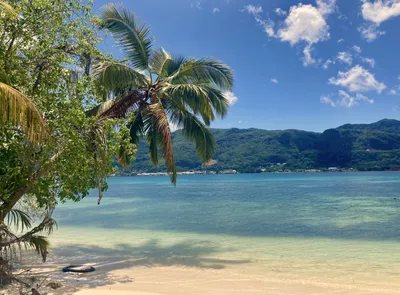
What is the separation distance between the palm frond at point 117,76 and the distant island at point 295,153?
4264 inches

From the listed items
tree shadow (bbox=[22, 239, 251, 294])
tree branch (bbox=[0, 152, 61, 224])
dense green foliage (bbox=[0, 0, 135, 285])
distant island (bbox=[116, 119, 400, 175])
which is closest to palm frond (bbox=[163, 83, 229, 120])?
dense green foliage (bbox=[0, 0, 135, 285])

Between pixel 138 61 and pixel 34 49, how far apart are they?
507 centimetres

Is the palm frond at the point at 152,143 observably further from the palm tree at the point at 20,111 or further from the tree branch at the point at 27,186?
→ the palm tree at the point at 20,111

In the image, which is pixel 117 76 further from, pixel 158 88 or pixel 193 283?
pixel 193 283

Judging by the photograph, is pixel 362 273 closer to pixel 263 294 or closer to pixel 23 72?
pixel 263 294

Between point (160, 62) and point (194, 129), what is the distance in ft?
8.84

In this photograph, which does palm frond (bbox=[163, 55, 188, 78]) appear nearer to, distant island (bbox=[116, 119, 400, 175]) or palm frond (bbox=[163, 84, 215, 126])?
palm frond (bbox=[163, 84, 215, 126])

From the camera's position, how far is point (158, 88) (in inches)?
397

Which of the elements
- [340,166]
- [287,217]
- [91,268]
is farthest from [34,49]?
[340,166]

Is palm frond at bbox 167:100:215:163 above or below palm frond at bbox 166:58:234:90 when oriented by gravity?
below

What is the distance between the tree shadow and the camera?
730 cm

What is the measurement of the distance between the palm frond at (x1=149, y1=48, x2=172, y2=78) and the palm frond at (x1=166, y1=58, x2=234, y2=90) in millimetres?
591

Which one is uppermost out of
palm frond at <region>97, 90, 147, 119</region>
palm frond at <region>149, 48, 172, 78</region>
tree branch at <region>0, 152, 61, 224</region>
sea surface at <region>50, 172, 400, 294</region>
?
palm frond at <region>149, 48, 172, 78</region>

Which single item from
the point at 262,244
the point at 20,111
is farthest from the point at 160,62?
the point at 20,111
